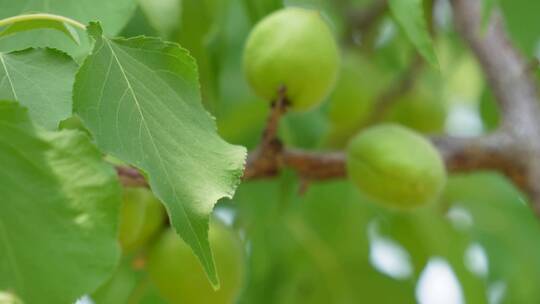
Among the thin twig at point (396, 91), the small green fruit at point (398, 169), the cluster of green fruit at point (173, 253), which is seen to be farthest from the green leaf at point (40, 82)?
the thin twig at point (396, 91)

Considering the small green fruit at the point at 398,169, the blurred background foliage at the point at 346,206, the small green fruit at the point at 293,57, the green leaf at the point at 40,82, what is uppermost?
the green leaf at the point at 40,82

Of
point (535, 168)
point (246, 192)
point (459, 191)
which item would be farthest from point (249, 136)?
point (459, 191)

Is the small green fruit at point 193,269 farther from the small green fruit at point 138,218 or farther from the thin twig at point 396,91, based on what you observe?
the thin twig at point 396,91

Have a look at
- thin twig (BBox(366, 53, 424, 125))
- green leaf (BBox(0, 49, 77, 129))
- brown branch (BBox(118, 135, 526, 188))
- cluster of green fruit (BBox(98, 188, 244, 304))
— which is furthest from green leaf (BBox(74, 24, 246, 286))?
thin twig (BBox(366, 53, 424, 125))

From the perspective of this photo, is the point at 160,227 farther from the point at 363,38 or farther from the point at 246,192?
the point at 363,38

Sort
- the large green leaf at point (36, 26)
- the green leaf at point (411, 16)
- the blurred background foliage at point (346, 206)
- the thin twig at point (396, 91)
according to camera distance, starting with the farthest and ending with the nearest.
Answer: the thin twig at point (396, 91) < the blurred background foliage at point (346, 206) < the green leaf at point (411, 16) < the large green leaf at point (36, 26)

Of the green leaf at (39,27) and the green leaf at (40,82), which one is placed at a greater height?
the green leaf at (39,27)
